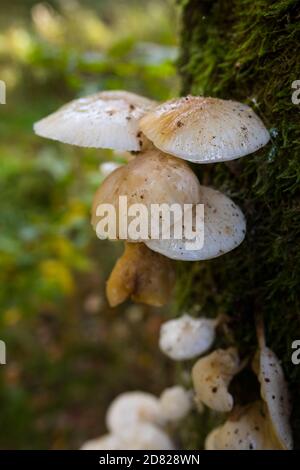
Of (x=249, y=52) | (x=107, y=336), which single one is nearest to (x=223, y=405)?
(x=249, y=52)

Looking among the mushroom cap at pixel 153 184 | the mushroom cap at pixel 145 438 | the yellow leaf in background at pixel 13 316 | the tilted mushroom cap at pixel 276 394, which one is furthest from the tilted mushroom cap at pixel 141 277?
the yellow leaf in background at pixel 13 316

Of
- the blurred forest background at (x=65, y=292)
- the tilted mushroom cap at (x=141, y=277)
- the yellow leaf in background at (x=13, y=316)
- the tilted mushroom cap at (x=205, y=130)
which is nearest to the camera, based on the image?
the tilted mushroom cap at (x=205, y=130)

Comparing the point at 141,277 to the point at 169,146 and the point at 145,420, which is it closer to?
the point at 169,146

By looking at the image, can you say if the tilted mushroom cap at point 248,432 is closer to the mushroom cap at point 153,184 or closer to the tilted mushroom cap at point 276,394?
the tilted mushroom cap at point 276,394

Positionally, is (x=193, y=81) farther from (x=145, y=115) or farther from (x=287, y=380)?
(x=287, y=380)

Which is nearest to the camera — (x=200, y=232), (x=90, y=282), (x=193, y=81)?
(x=200, y=232)
